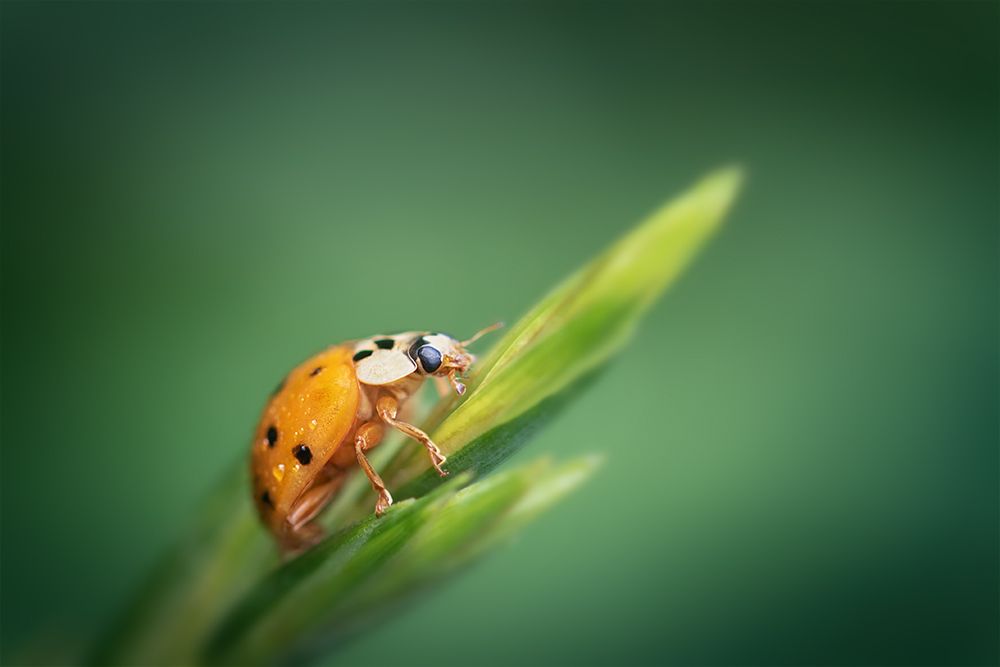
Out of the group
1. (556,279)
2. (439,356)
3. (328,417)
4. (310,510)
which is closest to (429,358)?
(439,356)

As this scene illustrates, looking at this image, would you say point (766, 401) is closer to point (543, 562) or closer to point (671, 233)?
point (543, 562)

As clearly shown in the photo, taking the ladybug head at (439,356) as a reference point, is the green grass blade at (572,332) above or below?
below

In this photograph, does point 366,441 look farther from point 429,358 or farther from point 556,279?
point 556,279

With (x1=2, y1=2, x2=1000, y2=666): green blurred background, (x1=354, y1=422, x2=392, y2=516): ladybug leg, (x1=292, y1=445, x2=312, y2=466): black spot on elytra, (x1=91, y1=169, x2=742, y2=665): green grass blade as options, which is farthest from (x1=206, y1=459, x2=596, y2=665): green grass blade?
(x1=2, y1=2, x2=1000, y2=666): green blurred background

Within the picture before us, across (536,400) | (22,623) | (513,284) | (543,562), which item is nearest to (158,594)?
(536,400)

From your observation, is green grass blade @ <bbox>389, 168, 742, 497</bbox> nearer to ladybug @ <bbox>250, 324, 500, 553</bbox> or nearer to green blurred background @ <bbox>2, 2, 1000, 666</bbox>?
ladybug @ <bbox>250, 324, 500, 553</bbox>

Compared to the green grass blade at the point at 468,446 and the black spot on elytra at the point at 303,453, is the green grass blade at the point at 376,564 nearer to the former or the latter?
the green grass blade at the point at 468,446

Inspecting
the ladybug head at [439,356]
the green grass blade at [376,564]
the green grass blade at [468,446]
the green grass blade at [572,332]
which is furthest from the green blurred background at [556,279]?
the green grass blade at [572,332]

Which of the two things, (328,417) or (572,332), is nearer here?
(572,332)
